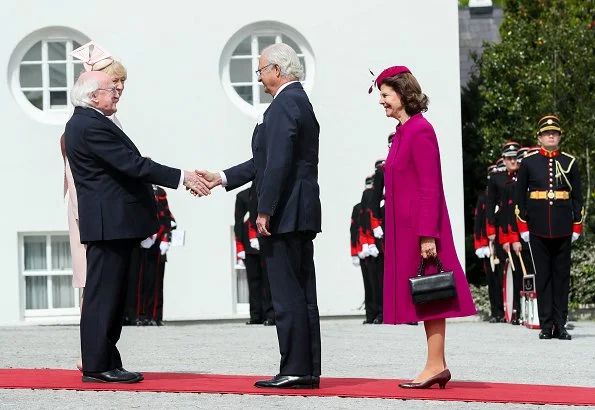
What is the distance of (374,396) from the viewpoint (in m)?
9.02

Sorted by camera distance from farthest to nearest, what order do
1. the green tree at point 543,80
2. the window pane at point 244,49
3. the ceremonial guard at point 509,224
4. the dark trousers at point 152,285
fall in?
the green tree at point 543,80 < the window pane at point 244,49 < the dark trousers at point 152,285 < the ceremonial guard at point 509,224

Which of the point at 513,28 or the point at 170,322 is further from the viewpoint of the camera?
the point at 513,28

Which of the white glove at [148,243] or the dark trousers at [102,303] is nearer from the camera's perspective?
the dark trousers at [102,303]

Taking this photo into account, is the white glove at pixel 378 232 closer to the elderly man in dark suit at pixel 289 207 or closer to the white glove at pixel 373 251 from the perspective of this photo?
the white glove at pixel 373 251

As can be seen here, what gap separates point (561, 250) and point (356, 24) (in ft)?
23.9

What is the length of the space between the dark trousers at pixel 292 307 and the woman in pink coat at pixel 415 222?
0.45m

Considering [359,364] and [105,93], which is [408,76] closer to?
[105,93]

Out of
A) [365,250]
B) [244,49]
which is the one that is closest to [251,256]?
[365,250]

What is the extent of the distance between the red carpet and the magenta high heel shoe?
53mm

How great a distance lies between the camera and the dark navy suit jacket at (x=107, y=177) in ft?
31.5

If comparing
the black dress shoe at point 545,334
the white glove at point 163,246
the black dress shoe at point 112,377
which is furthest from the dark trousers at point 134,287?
the black dress shoe at point 112,377

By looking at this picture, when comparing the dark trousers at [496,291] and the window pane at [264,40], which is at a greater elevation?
the window pane at [264,40]

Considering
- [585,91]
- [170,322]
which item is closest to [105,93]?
[170,322]

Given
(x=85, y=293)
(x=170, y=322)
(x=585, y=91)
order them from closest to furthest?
1. (x=85, y=293)
2. (x=170, y=322)
3. (x=585, y=91)
